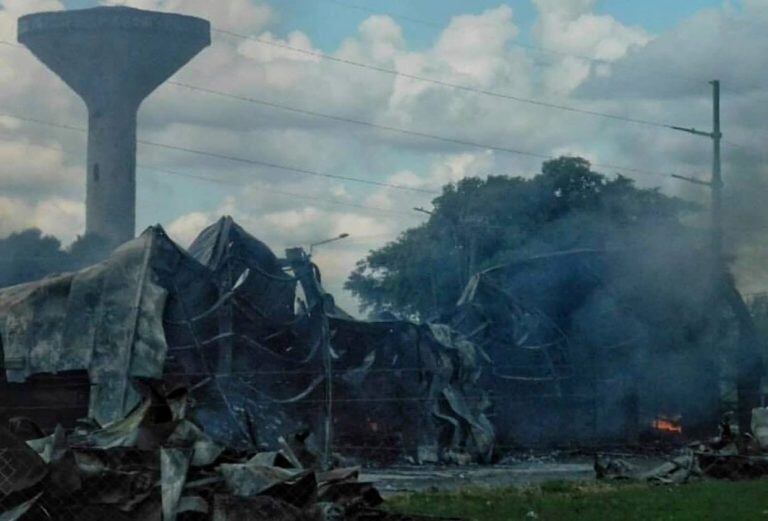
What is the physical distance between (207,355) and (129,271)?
237cm

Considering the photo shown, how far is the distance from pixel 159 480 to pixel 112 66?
2273 inches

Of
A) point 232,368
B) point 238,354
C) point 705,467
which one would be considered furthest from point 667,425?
point 232,368

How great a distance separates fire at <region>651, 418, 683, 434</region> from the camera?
3947 centimetres

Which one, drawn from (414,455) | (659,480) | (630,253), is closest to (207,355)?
(414,455)

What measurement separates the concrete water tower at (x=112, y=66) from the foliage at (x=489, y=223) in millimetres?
13987

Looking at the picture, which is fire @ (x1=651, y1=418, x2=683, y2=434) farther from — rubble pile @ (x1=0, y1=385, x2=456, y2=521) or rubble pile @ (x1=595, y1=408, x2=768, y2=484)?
rubble pile @ (x1=0, y1=385, x2=456, y2=521)

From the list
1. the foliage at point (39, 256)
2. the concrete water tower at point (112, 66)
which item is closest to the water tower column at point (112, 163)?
the concrete water tower at point (112, 66)

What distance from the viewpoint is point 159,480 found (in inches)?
532

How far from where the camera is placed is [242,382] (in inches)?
1115

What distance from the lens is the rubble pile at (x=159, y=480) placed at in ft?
43.0

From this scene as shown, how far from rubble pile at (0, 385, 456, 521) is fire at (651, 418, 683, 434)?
1003 inches

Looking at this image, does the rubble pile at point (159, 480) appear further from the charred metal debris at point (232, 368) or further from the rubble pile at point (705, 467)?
the rubble pile at point (705, 467)

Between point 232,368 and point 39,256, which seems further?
point 39,256

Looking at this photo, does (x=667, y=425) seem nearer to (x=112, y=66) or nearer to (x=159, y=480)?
(x=159, y=480)
